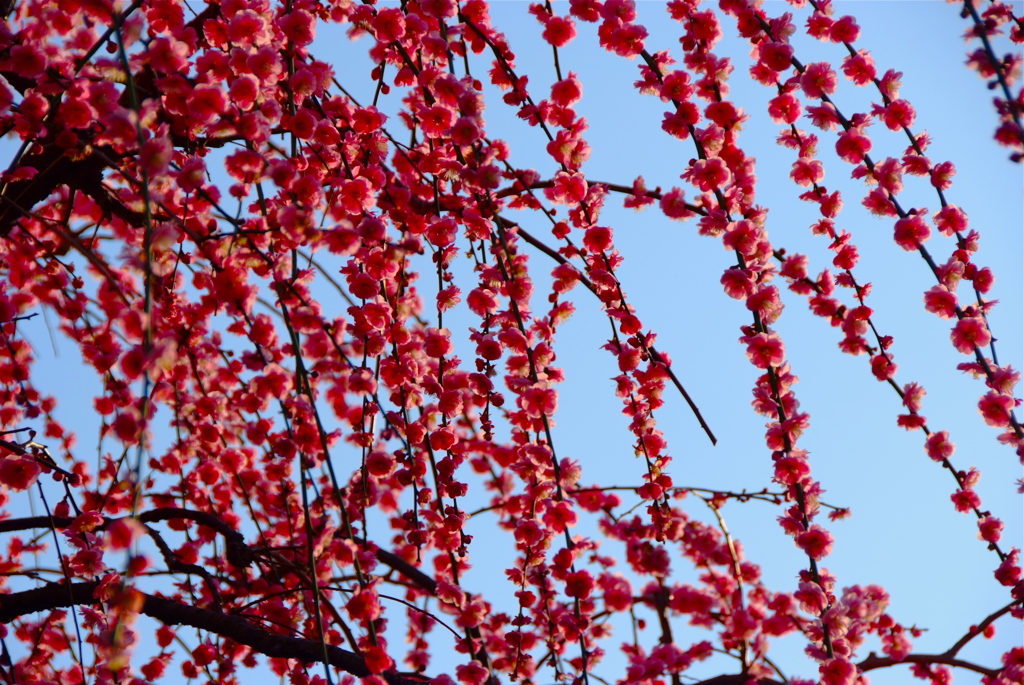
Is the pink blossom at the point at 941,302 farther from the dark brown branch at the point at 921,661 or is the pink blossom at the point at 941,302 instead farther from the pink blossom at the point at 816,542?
the dark brown branch at the point at 921,661

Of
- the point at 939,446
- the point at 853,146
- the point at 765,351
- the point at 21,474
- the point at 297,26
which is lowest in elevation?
the point at 939,446

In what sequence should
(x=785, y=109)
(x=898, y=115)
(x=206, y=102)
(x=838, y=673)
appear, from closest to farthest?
(x=838, y=673) < (x=206, y=102) < (x=898, y=115) < (x=785, y=109)

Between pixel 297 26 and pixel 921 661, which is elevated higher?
pixel 297 26

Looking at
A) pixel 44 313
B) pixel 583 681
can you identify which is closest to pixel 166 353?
pixel 583 681

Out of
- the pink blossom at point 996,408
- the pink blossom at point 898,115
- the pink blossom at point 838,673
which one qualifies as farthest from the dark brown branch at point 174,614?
the pink blossom at point 898,115

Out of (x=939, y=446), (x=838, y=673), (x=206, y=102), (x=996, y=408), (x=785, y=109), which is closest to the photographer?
(x=838, y=673)

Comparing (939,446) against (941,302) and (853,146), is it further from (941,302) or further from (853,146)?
(853,146)

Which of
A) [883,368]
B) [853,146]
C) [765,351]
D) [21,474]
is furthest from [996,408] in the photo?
[21,474]

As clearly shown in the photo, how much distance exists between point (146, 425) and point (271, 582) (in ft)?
7.60

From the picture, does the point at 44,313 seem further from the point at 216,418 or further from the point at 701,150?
the point at 701,150

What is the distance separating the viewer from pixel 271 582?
3189 mm

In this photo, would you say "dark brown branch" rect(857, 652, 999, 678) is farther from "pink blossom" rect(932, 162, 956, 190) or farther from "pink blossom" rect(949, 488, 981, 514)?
"pink blossom" rect(932, 162, 956, 190)

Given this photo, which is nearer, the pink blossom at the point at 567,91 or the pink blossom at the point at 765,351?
the pink blossom at the point at 765,351

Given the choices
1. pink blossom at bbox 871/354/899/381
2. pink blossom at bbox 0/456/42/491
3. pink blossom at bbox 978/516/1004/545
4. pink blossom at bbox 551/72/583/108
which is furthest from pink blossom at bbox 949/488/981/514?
pink blossom at bbox 0/456/42/491
